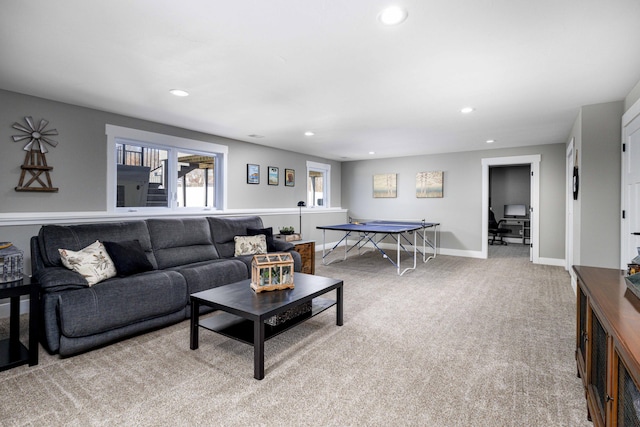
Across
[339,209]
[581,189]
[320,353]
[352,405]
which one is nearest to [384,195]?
[339,209]

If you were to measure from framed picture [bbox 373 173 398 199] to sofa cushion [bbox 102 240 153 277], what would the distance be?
5658 mm

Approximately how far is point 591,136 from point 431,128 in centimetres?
182

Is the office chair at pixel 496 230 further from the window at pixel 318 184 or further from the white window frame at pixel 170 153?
the white window frame at pixel 170 153

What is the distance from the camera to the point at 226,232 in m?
4.27

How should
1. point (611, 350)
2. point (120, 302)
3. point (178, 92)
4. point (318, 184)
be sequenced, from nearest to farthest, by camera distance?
point (611, 350) → point (120, 302) → point (178, 92) → point (318, 184)

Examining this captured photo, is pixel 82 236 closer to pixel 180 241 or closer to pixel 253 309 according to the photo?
pixel 180 241

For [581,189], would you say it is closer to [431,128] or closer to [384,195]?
[431,128]

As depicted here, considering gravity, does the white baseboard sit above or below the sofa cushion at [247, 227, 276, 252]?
below

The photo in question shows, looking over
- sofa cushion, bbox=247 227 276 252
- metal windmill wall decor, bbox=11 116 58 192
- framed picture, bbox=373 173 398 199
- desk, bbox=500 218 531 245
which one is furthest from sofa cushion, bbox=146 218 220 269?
desk, bbox=500 218 531 245

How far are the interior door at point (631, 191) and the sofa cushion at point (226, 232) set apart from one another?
4.12 meters

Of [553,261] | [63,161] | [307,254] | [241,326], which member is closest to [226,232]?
[307,254]

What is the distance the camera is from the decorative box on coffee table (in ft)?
8.46

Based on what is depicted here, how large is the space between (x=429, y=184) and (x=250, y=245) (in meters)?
4.54

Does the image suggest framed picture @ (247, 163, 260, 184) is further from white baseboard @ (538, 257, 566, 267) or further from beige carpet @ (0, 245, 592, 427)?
white baseboard @ (538, 257, 566, 267)
